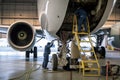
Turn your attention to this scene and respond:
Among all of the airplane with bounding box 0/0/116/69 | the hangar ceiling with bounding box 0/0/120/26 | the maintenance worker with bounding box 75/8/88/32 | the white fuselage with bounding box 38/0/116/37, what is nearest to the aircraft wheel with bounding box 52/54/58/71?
the airplane with bounding box 0/0/116/69

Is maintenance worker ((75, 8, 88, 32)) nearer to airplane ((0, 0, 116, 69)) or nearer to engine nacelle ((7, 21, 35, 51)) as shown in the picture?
airplane ((0, 0, 116, 69))

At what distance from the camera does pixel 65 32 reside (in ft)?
27.0

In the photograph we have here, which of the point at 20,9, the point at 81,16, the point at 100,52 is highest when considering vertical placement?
the point at 20,9

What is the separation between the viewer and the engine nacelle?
9.00 meters

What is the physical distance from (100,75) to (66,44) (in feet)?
5.79

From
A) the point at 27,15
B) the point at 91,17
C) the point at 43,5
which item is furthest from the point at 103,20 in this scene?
the point at 27,15

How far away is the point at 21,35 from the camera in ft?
31.6

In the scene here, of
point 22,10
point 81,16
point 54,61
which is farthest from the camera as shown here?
point 22,10

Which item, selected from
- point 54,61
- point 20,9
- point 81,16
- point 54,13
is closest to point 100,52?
point 54,61

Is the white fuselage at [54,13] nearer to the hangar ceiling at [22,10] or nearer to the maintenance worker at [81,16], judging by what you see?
the maintenance worker at [81,16]

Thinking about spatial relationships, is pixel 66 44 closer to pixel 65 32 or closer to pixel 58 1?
pixel 65 32

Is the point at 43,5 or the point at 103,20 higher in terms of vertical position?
the point at 43,5

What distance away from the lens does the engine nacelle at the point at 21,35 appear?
29.5 feet

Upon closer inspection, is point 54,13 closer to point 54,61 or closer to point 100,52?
point 54,61
